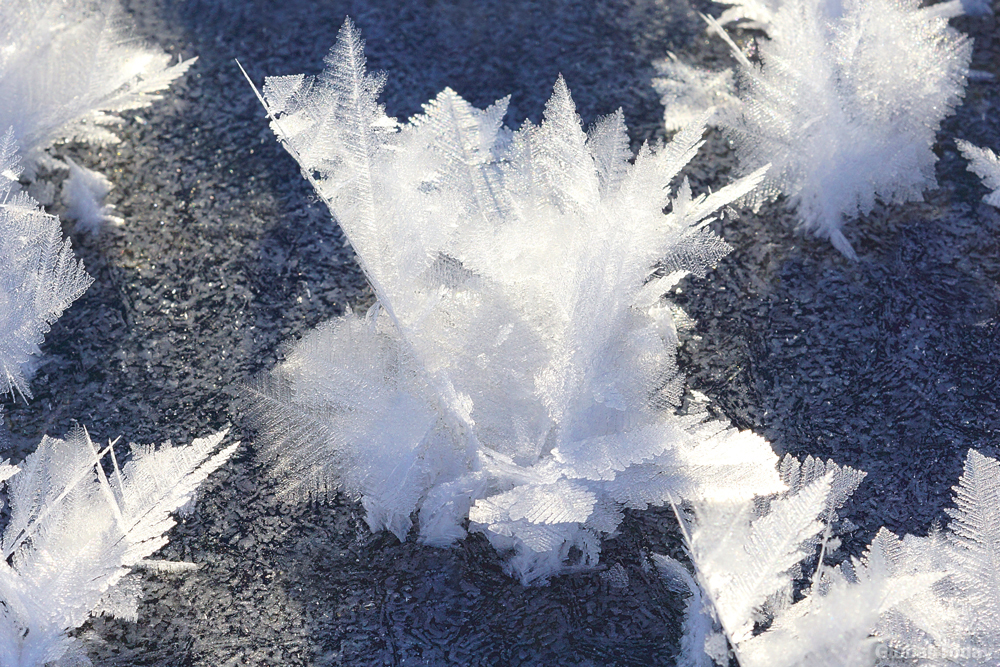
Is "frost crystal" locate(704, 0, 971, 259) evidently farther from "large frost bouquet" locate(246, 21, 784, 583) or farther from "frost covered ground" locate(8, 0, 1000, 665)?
"large frost bouquet" locate(246, 21, 784, 583)

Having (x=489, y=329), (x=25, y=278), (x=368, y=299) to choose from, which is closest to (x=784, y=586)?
(x=489, y=329)

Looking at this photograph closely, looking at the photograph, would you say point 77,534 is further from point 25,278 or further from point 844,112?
point 844,112

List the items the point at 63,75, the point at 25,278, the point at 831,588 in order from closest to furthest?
the point at 831,588 < the point at 25,278 < the point at 63,75

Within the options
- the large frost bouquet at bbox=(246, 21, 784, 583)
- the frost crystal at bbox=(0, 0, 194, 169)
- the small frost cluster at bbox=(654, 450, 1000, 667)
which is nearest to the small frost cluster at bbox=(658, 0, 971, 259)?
the large frost bouquet at bbox=(246, 21, 784, 583)

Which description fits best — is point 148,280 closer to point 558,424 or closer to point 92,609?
point 92,609

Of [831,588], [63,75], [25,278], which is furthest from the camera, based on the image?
[63,75]

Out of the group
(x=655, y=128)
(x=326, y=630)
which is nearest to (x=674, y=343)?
(x=655, y=128)

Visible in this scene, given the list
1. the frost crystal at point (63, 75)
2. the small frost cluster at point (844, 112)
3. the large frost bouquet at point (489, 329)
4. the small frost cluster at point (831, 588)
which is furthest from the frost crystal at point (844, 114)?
the frost crystal at point (63, 75)
